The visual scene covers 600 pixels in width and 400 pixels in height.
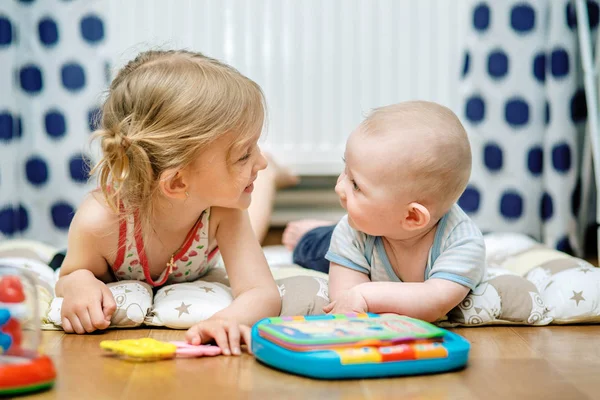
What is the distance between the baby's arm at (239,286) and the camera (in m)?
1.11

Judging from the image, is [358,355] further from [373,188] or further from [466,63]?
[466,63]

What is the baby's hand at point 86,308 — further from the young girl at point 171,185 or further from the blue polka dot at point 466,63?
the blue polka dot at point 466,63

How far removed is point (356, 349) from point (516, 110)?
1556 millimetres

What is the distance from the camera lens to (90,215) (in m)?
Result: 1.31

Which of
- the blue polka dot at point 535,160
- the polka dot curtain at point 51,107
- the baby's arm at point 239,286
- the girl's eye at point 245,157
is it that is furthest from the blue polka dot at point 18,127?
the blue polka dot at point 535,160

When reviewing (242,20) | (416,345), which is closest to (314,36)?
(242,20)

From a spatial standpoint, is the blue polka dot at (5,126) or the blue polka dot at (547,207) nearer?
the blue polka dot at (5,126)

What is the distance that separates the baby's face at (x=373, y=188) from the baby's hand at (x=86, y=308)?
1.41 ft

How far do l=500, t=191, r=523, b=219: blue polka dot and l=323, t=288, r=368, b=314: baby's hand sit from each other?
125cm

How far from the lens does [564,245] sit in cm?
229

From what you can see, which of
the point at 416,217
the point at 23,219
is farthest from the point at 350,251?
the point at 23,219

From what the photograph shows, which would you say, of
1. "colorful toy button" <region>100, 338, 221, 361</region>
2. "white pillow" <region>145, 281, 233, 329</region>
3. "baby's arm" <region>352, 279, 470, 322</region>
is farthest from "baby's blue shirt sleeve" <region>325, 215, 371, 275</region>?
"colorful toy button" <region>100, 338, 221, 361</region>

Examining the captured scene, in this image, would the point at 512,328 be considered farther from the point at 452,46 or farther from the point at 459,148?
the point at 452,46

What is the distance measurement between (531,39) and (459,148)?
4.13 ft
